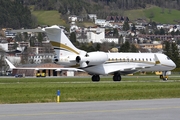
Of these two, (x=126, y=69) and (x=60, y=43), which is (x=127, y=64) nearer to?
(x=126, y=69)

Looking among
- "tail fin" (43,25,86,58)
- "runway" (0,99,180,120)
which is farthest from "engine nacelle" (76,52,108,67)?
"runway" (0,99,180,120)

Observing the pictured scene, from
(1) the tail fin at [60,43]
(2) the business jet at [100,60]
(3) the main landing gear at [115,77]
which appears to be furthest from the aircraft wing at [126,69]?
(1) the tail fin at [60,43]

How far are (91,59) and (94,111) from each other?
136 ft

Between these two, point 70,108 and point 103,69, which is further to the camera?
point 103,69

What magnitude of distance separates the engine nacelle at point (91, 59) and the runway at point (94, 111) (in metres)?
34.7

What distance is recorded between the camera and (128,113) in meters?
32.4

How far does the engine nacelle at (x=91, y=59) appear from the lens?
7381 cm

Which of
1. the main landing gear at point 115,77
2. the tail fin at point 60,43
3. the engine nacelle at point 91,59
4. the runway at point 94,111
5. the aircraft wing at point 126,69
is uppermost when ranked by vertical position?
the tail fin at point 60,43

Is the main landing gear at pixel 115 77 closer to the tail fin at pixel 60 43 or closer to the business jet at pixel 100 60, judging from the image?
the business jet at pixel 100 60

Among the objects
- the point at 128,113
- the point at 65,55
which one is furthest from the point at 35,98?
the point at 65,55

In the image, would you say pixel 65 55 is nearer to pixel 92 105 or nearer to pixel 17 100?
pixel 17 100

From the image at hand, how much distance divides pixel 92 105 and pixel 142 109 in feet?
12.5

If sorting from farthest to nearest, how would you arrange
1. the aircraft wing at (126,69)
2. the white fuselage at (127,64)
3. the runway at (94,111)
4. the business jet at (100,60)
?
the aircraft wing at (126,69) → the white fuselage at (127,64) → the business jet at (100,60) → the runway at (94,111)

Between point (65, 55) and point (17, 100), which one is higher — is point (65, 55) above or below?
above
